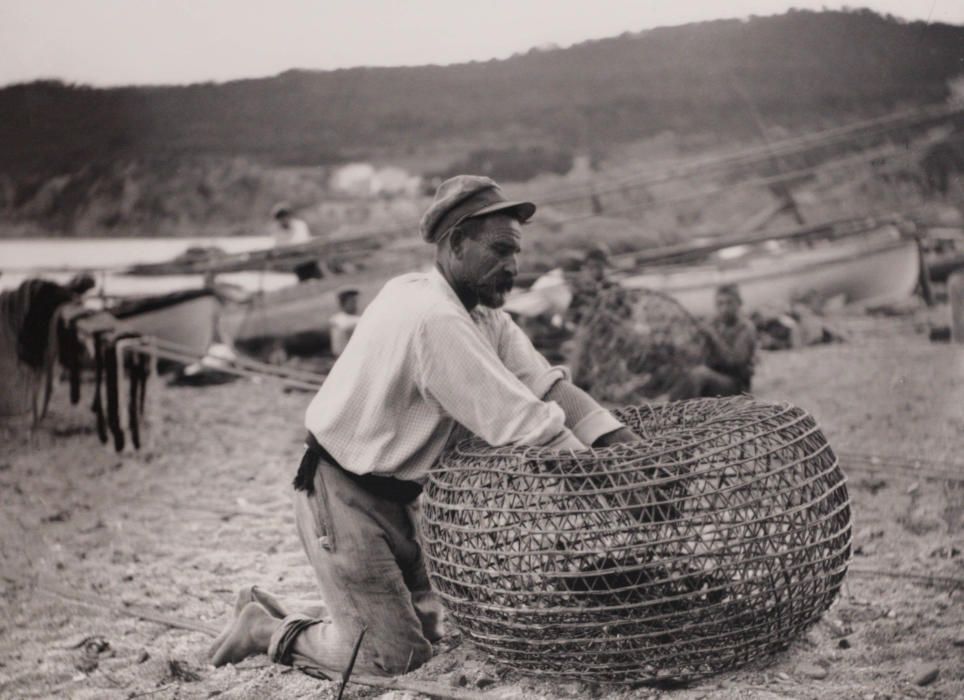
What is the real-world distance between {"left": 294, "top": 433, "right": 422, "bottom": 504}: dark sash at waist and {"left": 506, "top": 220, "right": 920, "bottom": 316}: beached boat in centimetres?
755

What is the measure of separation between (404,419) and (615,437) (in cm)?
64

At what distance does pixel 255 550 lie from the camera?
4.50 metres

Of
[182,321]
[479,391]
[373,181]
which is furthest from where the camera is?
[373,181]

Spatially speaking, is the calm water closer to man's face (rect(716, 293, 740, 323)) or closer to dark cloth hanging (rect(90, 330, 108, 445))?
dark cloth hanging (rect(90, 330, 108, 445))

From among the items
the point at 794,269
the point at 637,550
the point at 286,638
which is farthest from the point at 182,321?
the point at 637,550

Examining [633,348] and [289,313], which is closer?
[633,348]

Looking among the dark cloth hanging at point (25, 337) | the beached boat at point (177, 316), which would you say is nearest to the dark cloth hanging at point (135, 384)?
the dark cloth hanging at point (25, 337)

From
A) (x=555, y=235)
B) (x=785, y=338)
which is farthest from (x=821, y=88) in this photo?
(x=555, y=235)

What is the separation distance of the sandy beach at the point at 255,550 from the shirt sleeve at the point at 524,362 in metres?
0.88

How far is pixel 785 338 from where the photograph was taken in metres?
9.56

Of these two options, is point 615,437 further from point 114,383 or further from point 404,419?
point 114,383

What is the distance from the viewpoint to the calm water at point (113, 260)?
7.92m

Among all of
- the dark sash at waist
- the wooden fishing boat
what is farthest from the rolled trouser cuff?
the wooden fishing boat

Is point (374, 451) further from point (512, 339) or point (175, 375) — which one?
point (175, 375)
